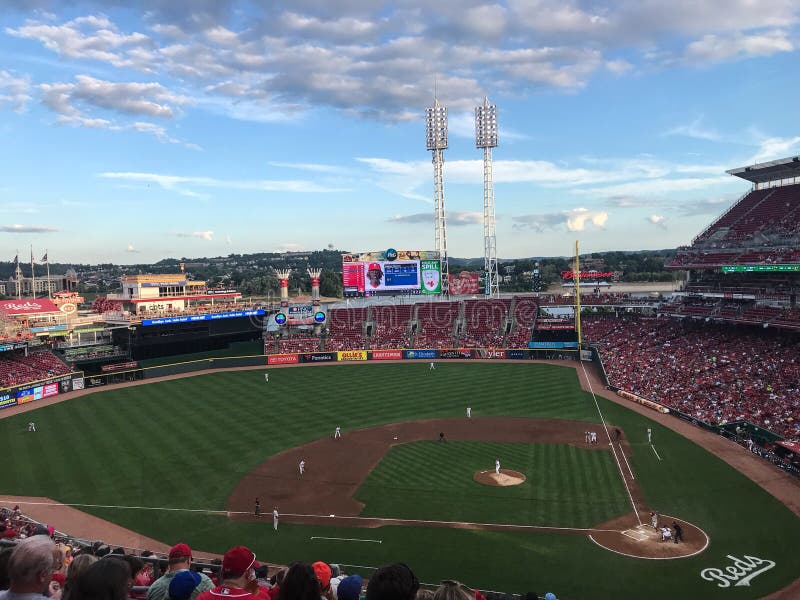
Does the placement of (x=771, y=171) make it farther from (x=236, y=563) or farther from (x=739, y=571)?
(x=236, y=563)

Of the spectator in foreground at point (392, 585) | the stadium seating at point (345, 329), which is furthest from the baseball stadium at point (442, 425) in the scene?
the spectator in foreground at point (392, 585)

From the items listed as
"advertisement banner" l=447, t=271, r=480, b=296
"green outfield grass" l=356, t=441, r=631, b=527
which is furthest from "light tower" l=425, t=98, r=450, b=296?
"green outfield grass" l=356, t=441, r=631, b=527

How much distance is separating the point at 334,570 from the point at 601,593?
8.49 meters

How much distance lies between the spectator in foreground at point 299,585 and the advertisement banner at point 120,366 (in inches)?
2269

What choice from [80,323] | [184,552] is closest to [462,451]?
[184,552]

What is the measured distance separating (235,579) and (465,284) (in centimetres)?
7012

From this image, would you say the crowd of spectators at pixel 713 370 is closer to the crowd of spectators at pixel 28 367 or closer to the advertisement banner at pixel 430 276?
the advertisement banner at pixel 430 276

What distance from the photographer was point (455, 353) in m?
65.6

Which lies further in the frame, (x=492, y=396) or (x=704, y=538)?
(x=492, y=396)

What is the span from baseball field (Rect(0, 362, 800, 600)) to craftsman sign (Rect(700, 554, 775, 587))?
6cm

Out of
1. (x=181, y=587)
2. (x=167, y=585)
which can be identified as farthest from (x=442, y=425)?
(x=181, y=587)

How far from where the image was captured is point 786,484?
2650cm

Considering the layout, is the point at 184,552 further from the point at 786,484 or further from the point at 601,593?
the point at 786,484

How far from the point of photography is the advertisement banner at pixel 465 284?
74500mm
